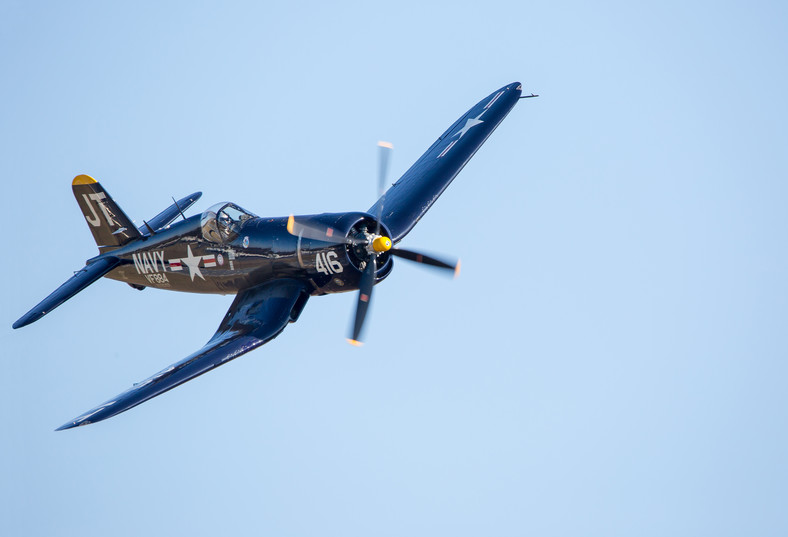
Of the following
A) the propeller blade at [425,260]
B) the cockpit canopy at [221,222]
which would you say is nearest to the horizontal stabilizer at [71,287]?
the cockpit canopy at [221,222]

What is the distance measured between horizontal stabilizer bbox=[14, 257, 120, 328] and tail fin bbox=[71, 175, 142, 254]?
69 centimetres

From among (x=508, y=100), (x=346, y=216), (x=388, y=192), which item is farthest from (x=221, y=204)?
(x=508, y=100)

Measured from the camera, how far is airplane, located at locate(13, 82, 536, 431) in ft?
88.1

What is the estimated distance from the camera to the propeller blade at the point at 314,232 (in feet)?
89.1

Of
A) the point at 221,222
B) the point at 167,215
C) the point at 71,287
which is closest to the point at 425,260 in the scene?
the point at 221,222

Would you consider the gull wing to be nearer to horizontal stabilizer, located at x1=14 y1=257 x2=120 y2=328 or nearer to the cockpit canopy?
the cockpit canopy

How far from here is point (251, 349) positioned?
2706cm

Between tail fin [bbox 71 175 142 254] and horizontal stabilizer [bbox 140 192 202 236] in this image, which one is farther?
horizontal stabilizer [bbox 140 192 202 236]

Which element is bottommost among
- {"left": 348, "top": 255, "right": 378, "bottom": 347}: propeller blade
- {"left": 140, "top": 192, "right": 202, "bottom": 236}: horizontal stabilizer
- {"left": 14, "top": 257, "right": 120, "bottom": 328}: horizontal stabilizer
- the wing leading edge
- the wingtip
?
the wingtip

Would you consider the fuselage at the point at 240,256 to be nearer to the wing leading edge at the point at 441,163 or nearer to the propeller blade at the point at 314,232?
the propeller blade at the point at 314,232

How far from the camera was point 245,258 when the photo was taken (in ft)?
94.2

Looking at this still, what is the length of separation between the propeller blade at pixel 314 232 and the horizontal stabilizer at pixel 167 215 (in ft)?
17.2

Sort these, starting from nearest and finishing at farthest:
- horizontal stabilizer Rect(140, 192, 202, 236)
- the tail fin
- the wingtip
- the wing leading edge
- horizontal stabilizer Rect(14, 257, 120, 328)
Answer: the wingtip < horizontal stabilizer Rect(14, 257, 120, 328) < the wing leading edge < the tail fin < horizontal stabilizer Rect(140, 192, 202, 236)

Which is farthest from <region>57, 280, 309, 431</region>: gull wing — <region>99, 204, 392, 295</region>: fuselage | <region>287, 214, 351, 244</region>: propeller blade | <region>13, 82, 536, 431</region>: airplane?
<region>287, 214, 351, 244</region>: propeller blade
